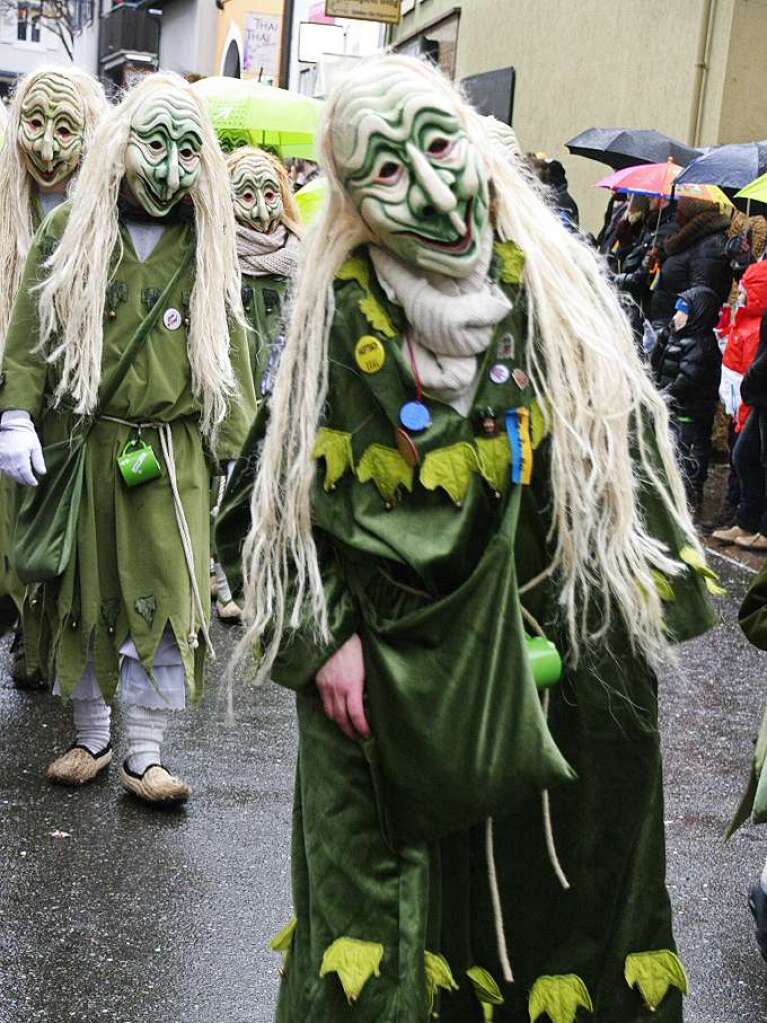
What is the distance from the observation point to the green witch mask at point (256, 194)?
7449 millimetres

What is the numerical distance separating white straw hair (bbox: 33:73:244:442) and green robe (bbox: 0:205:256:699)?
1.8 inches

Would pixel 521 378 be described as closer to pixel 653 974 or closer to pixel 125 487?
pixel 653 974

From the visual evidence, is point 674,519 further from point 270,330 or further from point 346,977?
point 270,330

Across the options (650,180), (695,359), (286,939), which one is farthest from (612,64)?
(286,939)

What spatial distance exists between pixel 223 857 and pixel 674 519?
2139 millimetres

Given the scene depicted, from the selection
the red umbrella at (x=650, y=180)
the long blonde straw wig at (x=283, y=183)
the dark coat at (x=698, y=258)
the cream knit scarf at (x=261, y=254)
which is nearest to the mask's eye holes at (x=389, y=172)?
the cream knit scarf at (x=261, y=254)

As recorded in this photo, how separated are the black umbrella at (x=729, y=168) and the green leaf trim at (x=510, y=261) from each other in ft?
23.0

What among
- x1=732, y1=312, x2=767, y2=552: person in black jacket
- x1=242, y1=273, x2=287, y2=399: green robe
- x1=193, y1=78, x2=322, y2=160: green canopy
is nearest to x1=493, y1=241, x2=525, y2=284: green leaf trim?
x1=242, y1=273, x2=287, y2=399: green robe

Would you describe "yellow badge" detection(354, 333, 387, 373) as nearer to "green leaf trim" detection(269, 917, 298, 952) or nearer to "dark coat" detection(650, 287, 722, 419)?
"green leaf trim" detection(269, 917, 298, 952)

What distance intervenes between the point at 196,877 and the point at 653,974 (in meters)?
1.78

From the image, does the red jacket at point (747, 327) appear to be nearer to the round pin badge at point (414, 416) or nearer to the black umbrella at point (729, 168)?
the black umbrella at point (729, 168)

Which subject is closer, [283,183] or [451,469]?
[451,469]

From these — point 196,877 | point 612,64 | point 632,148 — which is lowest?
point 196,877

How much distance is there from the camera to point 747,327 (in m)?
9.25
